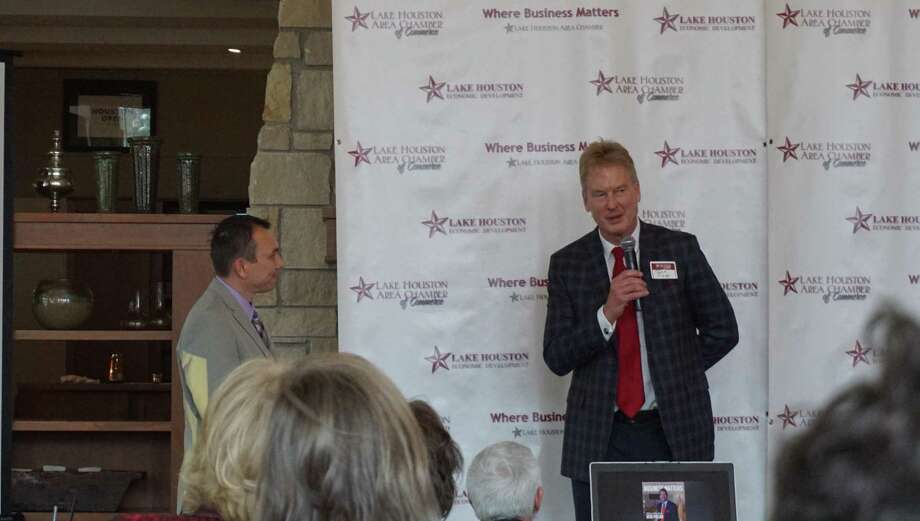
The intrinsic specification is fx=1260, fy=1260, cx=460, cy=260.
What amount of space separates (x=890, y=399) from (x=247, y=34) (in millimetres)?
8176

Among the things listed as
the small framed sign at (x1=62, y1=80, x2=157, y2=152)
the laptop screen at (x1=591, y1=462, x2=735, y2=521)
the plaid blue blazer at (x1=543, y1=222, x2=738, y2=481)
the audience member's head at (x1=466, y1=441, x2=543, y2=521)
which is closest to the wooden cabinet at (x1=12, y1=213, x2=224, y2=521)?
the plaid blue blazer at (x1=543, y1=222, x2=738, y2=481)

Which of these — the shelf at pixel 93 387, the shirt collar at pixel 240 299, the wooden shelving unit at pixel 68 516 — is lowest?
the wooden shelving unit at pixel 68 516

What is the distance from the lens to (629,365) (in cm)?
382

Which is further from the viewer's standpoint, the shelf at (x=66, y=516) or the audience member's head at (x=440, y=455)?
the shelf at (x=66, y=516)

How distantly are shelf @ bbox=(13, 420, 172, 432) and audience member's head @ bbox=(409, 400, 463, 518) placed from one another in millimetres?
3350

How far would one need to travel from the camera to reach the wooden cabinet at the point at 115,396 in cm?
537

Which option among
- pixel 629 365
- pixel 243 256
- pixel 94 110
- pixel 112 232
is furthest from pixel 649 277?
pixel 94 110

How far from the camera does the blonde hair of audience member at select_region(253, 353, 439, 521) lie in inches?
50.7

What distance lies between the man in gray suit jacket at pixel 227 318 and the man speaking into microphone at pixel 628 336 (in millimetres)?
922

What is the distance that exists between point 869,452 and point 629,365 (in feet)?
10.7

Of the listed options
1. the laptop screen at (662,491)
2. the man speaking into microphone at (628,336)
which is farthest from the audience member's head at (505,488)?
the man speaking into microphone at (628,336)

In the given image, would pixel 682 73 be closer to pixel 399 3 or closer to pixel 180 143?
pixel 399 3

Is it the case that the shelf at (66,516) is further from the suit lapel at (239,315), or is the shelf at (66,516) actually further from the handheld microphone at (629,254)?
the handheld microphone at (629,254)

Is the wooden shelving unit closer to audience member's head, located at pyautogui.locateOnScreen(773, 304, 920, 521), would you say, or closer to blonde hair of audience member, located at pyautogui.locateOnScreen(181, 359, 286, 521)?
blonde hair of audience member, located at pyautogui.locateOnScreen(181, 359, 286, 521)
